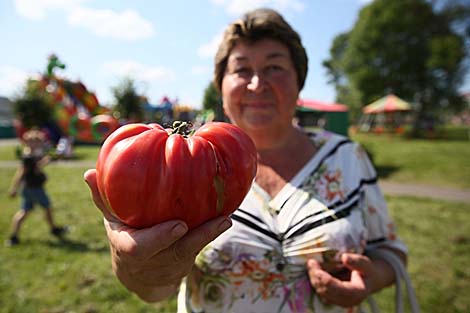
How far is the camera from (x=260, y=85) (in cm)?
158

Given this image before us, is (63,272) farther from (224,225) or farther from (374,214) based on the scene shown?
(224,225)

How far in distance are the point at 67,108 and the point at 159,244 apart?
80.8 feet

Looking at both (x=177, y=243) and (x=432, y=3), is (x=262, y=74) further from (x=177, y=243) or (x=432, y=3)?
(x=432, y=3)

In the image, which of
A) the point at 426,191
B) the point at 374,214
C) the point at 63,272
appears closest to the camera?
the point at 374,214

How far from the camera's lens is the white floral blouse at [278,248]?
1519 mm

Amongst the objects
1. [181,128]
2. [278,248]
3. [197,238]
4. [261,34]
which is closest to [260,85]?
[261,34]

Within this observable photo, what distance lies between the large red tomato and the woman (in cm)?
58

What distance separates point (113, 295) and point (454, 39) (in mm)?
30142

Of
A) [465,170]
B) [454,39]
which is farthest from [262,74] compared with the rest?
[454,39]

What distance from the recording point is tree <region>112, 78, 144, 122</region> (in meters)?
25.8

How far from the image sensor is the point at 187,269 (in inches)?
40.8

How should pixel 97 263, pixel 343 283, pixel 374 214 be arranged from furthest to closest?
pixel 97 263 → pixel 374 214 → pixel 343 283

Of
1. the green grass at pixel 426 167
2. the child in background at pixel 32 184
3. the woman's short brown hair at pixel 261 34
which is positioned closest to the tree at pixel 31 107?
the child in background at pixel 32 184

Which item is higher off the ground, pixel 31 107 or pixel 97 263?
pixel 31 107
